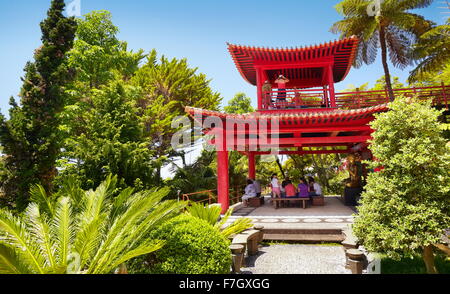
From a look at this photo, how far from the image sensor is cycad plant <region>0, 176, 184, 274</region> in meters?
2.98

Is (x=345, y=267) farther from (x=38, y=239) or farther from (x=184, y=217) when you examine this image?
(x=38, y=239)

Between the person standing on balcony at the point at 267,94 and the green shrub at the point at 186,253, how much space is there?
24.5 ft

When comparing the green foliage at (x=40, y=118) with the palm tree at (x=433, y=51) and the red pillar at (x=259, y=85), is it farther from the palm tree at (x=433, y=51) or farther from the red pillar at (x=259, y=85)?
the palm tree at (x=433, y=51)

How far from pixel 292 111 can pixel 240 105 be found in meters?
17.0

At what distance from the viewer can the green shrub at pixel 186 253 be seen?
379 centimetres

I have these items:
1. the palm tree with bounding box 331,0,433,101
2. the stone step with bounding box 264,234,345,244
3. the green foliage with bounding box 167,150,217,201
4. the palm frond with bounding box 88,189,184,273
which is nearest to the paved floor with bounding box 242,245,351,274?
the stone step with bounding box 264,234,345,244

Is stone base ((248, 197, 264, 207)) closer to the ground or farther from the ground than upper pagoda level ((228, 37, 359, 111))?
closer to the ground

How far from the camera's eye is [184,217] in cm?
454

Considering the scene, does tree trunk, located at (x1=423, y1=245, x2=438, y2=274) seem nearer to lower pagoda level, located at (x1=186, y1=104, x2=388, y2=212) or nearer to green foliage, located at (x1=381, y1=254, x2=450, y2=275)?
green foliage, located at (x1=381, y1=254, x2=450, y2=275)

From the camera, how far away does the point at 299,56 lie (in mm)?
10562

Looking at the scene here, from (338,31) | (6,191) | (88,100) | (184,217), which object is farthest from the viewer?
(88,100)

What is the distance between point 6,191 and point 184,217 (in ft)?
38.0
